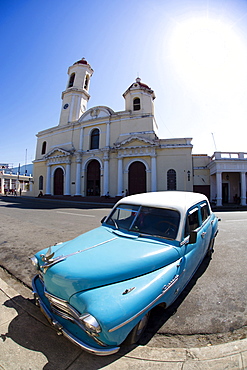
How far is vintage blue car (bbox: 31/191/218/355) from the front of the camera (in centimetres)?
160

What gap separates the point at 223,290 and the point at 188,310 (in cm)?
99

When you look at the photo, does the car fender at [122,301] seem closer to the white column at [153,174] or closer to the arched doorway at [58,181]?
the white column at [153,174]

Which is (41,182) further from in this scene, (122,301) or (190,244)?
(122,301)

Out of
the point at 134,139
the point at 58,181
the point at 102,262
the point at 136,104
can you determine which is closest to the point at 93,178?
the point at 58,181

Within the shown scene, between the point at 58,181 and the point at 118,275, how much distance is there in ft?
92.7

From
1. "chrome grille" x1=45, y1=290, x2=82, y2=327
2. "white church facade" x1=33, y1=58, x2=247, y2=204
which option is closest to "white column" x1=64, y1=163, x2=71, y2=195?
"white church facade" x1=33, y1=58, x2=247, y2=204

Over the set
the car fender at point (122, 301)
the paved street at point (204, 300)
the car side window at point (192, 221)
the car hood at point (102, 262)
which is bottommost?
the paved street at point (204, 300)

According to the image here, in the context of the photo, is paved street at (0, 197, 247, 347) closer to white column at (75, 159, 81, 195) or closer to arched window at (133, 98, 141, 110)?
white column at (75, 159, 81, 195)

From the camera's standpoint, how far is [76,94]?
2961 cm

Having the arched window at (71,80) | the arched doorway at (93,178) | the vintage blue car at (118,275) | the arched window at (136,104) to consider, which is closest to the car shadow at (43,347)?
the vintage blue car at (118,275)

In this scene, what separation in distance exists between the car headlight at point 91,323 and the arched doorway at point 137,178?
2080cm

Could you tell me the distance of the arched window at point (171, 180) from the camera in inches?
854

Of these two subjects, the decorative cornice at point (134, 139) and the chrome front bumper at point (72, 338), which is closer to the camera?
the chrome front bumper at point (72, 338)

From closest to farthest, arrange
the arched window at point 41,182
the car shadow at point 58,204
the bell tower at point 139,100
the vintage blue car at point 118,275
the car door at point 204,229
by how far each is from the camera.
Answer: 1. the vintage blue car at point 118,275
2. the car door at point 204,229
3. the car shadow at point 58,204
4. the bell tower at point 139,100
5. the arched window at point 41,182
